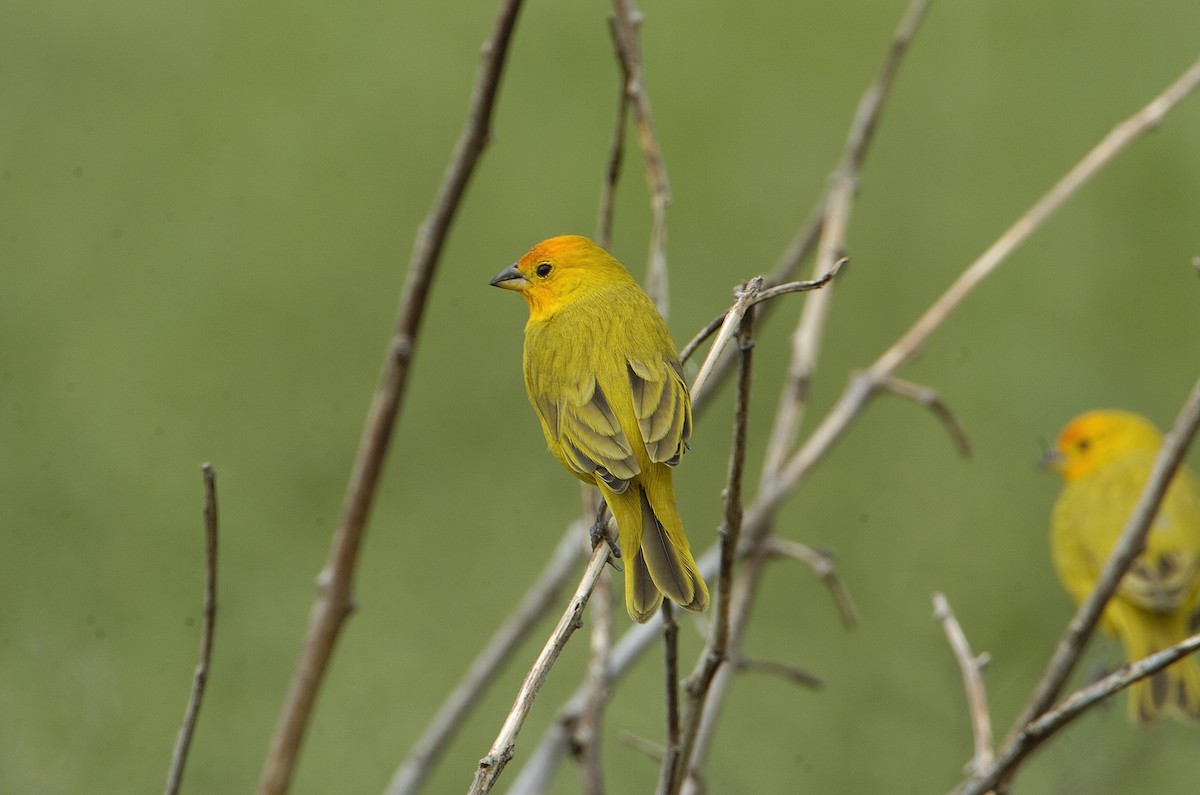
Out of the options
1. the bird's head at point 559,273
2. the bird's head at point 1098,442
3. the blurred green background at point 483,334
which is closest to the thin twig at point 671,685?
the bird's head at point 559,273

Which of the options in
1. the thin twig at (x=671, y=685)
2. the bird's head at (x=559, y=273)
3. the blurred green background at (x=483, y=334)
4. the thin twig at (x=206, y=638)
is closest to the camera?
the thin twig at (x=206, y=638)

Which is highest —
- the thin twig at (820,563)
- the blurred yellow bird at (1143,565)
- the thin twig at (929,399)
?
the blurred yellow bird at (1143,565)

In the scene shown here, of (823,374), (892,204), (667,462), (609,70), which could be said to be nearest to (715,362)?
(667,462)

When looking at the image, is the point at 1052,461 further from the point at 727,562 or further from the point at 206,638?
the point at 206,638

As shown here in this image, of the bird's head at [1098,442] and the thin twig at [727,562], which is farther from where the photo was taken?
the bird's head at [1098,442]

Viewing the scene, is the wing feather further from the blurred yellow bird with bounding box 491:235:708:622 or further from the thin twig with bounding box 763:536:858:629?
the thin twig with bounding box 763:536:858:629

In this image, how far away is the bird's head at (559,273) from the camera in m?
2.93

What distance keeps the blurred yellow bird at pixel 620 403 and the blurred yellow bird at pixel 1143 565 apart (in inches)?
75.6

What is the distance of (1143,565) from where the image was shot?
4242 millimetres

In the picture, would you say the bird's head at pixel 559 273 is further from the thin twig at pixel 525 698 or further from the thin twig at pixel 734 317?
the thin twig at pixel 525 698

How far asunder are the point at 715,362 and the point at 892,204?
5700mm

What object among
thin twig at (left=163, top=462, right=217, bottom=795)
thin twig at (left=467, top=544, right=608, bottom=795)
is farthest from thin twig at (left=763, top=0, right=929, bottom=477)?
thin twig at (left=163, top=462, right=217, bottom=795)

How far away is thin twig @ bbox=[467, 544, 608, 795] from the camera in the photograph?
1.50 metres

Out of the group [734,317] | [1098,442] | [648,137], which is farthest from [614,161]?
[1098,442]
